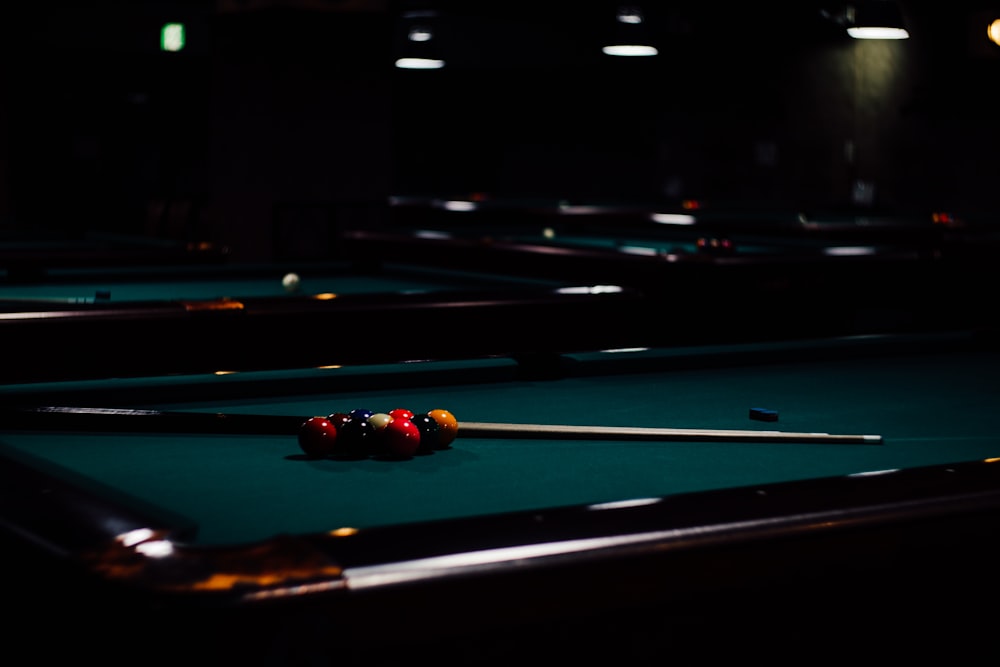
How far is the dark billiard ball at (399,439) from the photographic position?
1.95m

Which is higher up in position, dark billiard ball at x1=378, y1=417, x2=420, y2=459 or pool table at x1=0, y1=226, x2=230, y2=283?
pool table at x1=0, y1=226, x2=230, y2=283

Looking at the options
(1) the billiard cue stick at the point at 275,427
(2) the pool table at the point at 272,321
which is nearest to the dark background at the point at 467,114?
(2) the pool table at the point at 272,321

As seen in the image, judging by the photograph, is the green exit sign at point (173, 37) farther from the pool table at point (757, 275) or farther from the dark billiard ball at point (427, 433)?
the dark billiard ball at point (427, 433)

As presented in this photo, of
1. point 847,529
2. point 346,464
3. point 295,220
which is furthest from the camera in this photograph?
point 295,220

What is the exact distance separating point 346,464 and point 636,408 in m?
0.72

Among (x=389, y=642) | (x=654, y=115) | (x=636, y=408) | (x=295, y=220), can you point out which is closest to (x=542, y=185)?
(x=654, y=115)

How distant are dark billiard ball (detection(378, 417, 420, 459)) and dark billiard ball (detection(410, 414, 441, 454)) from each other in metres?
0.02

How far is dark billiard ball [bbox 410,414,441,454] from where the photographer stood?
2.00m

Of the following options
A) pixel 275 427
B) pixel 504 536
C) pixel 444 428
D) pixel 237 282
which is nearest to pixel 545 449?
pixel 444 428

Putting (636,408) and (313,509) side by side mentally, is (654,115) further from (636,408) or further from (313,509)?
(313,509)

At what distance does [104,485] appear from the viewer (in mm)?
1693

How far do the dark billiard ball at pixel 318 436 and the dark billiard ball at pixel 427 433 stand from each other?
5.1 inches

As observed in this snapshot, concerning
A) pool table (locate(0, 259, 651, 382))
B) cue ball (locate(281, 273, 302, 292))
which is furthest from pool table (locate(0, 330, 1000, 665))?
cue ball (locate(281, 273, 302, 292))

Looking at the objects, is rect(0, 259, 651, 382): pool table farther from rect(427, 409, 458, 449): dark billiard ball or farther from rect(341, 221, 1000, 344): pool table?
rect(427, 409, 458, 449): dark billiard ball
